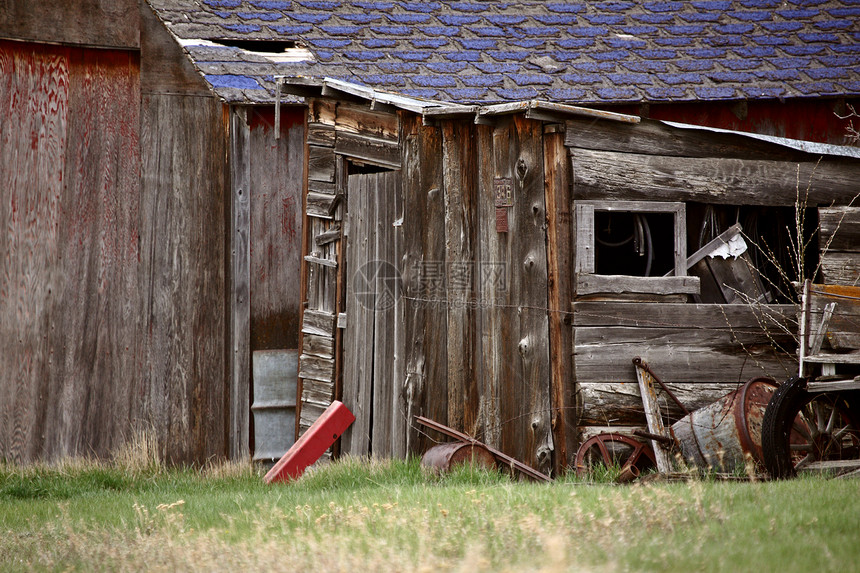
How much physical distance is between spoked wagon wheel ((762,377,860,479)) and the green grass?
22.2 inches

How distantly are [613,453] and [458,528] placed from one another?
8.25ft

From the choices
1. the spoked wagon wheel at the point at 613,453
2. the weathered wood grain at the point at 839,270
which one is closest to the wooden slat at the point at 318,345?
the spoked wagon wheel at the point at 613,453

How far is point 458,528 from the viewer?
4840 millimetres

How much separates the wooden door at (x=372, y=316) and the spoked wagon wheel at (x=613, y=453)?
1.65 m

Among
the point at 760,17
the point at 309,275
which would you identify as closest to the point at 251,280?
the point at 309,275

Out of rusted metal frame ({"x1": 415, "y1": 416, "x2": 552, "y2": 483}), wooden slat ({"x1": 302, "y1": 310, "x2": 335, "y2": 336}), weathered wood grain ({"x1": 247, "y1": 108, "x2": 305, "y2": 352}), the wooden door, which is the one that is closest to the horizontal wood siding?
rusted metal frame ({"x1": 415, "y1": 416, "x2": 552, "y2": 483})

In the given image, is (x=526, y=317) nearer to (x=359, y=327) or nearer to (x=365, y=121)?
(x=359, y=327)

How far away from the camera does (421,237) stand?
25.7 ft

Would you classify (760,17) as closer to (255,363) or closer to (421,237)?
(421,237)

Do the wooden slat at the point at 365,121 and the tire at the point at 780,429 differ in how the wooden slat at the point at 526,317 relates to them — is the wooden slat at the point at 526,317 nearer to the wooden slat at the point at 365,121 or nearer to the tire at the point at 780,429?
the wooden slat at the point at 365,121

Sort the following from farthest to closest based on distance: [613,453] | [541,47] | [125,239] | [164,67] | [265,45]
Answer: [541,47], [265,45], [164,67], [125,239], [613,453]

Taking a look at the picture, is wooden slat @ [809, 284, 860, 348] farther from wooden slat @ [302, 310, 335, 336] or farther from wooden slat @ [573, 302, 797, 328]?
wooden slat @ [302, 310, 335, 336]

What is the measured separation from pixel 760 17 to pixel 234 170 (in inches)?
243

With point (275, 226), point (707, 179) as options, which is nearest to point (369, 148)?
point (275, 226)
